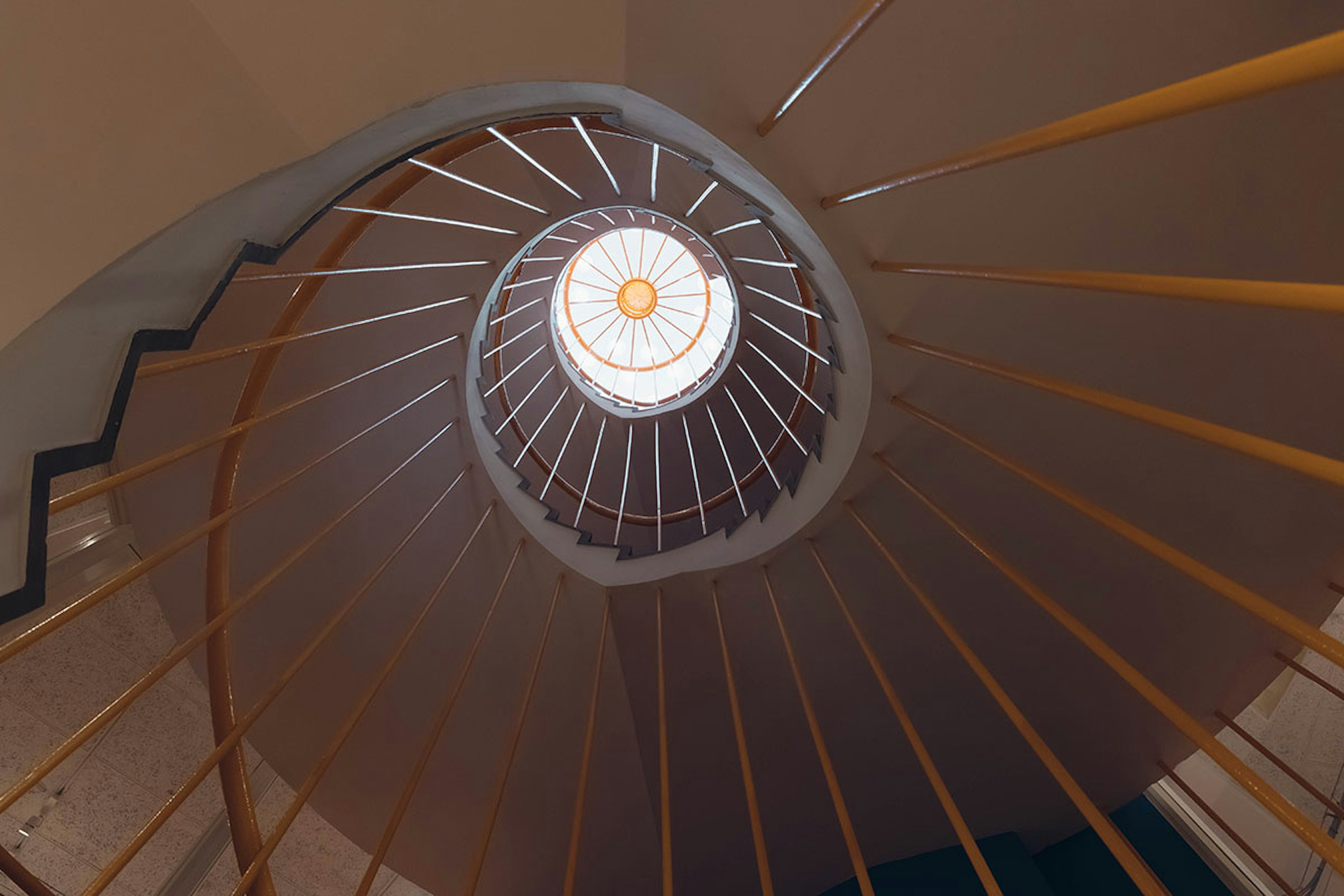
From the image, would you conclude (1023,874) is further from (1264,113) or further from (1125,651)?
(1264,113)

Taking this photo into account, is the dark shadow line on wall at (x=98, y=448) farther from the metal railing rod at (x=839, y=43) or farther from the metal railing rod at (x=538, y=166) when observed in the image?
the metal railing rod at (x=839, y=43)

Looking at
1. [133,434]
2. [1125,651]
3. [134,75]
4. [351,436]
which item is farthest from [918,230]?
[133,434]

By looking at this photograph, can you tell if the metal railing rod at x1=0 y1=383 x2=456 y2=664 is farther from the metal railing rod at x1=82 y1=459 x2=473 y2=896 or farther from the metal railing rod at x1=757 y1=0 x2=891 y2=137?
the metal railing rod at x1=757 y1=0 x2=891 y2=137

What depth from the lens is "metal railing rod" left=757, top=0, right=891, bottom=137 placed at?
62.4 inches

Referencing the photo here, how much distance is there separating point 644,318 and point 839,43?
6.32m

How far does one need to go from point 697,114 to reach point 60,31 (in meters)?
1.65

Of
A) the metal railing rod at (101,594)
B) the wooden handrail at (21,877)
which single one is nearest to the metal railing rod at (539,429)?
the metal railing rod at (101,594)

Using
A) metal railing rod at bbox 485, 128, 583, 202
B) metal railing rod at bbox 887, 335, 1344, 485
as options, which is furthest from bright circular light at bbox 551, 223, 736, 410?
metal railing rod at bbox 887, 335, 1344, 485

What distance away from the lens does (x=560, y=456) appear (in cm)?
487

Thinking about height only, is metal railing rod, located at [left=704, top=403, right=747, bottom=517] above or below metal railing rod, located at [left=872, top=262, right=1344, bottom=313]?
above

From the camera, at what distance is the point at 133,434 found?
3.46 meters

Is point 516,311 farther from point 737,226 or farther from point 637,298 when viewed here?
point 637,298

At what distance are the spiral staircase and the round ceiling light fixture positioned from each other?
1161 millimetres

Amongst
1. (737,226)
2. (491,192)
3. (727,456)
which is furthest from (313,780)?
(727,456)
